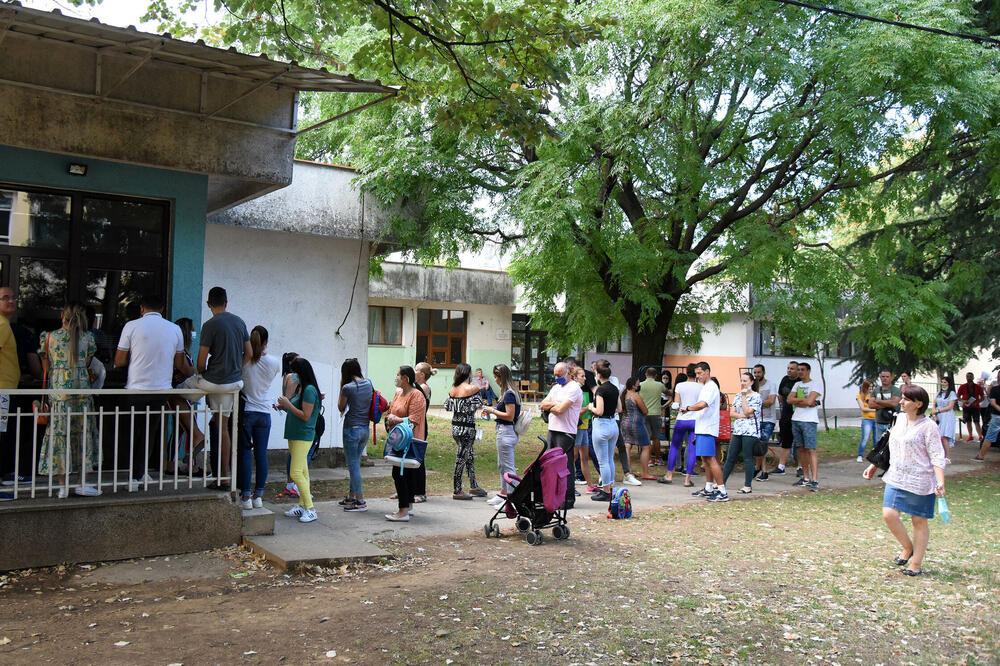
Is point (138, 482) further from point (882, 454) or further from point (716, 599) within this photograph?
point (882, 454)

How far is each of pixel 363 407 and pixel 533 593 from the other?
11.6 feet

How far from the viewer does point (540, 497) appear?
8.51 meters

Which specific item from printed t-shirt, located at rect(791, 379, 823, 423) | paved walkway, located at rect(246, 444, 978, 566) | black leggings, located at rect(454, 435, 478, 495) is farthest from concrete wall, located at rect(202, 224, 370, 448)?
printed t-shirt, located at rect(791, 379, 823, 423)

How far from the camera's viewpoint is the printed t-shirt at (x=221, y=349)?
25.5 ft

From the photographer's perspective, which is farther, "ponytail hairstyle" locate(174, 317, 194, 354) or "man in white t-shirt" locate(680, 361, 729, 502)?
"man in white t-shirt" locate(680, 361, 729, 502)

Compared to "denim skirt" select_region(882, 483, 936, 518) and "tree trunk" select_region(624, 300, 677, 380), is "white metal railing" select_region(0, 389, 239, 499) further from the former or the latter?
"tree trunk" select_region(624, 300, 677, 380)

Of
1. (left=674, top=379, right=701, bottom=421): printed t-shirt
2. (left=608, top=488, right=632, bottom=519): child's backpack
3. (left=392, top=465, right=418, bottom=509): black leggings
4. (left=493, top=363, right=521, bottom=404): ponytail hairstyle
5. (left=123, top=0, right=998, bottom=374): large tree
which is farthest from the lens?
(left=674, top=379, right=701, bottom=421): printed t-shirt

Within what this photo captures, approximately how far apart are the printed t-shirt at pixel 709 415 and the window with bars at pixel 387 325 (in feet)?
60.4

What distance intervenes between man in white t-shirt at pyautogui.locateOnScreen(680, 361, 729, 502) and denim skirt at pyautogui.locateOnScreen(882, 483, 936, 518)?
146 inches

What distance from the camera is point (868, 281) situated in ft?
46.0

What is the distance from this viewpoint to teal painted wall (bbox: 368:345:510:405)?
2775 centimetres

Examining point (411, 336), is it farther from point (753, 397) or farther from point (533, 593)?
point (533, 593)

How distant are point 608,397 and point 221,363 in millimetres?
5312

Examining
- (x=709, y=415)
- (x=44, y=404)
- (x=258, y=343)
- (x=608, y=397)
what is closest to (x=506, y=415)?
(x=608, y=397)
